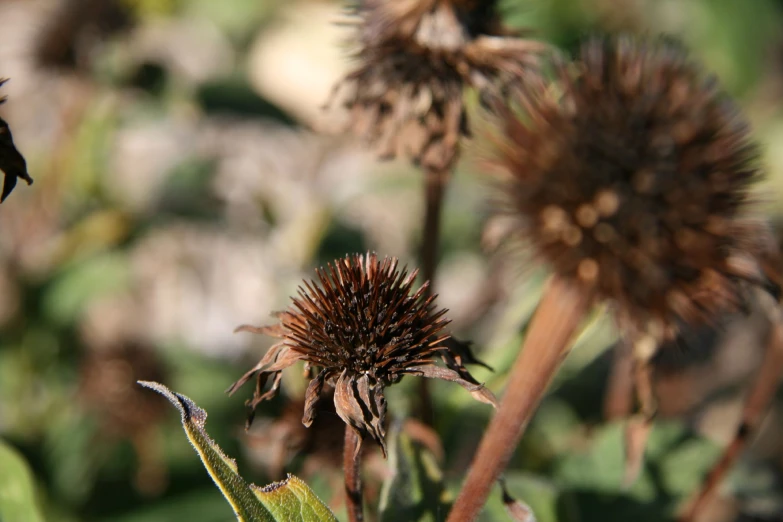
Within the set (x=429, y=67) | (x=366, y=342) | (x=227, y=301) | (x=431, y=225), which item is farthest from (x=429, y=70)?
(x=227, y=301)

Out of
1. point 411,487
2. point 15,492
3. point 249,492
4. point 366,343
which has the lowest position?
point 15,492

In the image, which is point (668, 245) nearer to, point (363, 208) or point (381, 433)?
point (381, 433)

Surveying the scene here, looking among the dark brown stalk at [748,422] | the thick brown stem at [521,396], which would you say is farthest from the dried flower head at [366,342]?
the dark brown stalk at [748,422]

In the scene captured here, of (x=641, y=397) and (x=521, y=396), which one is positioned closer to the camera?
(x=521, y=396)

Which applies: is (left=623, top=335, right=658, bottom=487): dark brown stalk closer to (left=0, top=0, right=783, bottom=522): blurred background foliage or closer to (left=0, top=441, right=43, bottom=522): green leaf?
(left=0, top=0, right=783, bottom=522): blurred background foliage

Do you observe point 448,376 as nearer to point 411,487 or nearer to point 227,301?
point 411,487

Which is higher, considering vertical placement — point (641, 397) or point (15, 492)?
point (641, 397)

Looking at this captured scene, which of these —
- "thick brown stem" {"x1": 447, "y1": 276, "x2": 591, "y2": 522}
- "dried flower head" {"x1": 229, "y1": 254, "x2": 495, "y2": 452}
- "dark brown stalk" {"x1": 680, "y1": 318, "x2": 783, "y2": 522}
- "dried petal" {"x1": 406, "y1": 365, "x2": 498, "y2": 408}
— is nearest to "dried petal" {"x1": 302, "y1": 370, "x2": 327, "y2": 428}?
"dried flower head" {"x1": 229, "y1": 254, "x2": 495, "y2": 452}
